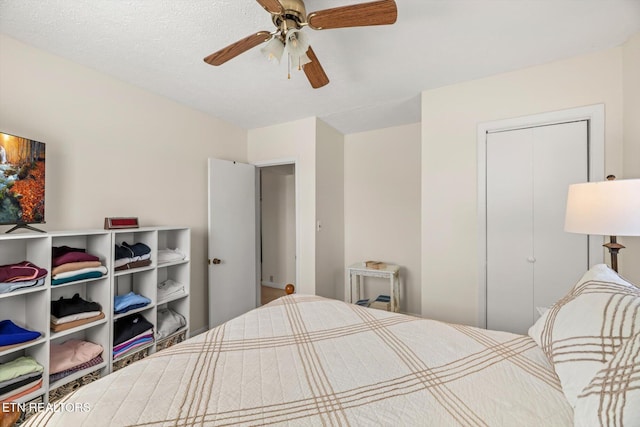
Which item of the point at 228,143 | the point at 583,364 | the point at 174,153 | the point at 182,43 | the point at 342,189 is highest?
the point at 182,43

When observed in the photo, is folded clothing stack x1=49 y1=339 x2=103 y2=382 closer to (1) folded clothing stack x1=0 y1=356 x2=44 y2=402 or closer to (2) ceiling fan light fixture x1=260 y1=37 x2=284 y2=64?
(1) folded clothing stack x1=0 y1=356 x2=44 y2=402

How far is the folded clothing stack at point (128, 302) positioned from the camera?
2.04 meters

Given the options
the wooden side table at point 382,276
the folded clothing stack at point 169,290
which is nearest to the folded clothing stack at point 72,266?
the folded clothing stack at point 169,290

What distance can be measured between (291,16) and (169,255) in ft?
6.97

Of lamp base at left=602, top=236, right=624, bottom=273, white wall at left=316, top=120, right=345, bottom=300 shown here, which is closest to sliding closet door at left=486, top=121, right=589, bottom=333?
lamp base at left=602, top=236, right=624, bottom=273

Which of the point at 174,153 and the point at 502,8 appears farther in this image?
the point at 174,153

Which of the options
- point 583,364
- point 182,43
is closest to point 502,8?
point 583,364

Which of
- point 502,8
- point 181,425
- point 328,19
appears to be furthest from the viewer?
point 502,8

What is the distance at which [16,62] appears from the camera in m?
1.78

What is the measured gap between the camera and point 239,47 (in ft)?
5.02

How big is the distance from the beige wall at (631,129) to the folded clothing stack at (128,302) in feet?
11.5

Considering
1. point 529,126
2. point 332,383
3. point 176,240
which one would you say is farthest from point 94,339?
point 529,126

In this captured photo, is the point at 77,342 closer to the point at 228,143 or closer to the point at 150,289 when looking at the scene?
the point at 150,289

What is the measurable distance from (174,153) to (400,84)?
2.28 metres
